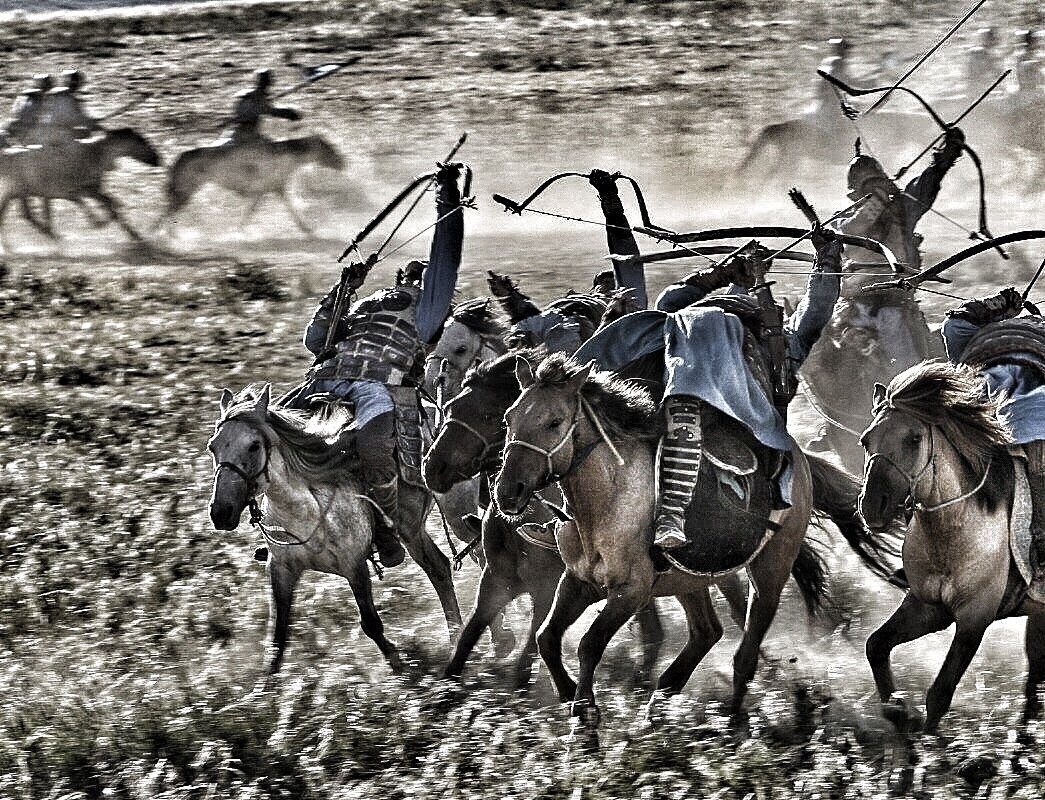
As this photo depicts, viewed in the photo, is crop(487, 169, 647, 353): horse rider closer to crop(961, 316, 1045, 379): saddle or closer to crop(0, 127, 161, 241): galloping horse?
crop(961, 316, 1045, 379): saddle

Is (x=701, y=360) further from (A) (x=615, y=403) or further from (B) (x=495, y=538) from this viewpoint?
(B) (x=495, y=538)

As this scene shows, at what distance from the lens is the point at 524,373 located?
876cm

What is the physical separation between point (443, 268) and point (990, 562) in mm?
4219

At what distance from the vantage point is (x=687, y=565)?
30.0 feet

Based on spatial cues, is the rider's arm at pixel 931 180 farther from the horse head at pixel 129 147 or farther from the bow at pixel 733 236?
the horse head at pixel 129 147

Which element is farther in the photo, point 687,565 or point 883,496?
point 687,565

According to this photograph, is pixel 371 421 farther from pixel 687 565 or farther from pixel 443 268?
pixel 687 565

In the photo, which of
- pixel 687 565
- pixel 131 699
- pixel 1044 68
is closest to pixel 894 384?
pixel 687 565

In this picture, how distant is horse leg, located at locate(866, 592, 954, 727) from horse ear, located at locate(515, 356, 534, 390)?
2.10 m

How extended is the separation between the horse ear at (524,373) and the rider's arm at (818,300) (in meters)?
2.58

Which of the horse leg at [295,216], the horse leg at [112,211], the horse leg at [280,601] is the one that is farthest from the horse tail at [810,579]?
the horse leg at [112,211]

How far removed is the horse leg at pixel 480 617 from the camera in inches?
398

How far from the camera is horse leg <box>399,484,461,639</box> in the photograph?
11.7m

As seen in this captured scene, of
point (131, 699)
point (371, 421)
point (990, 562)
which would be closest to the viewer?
point (990, 562)
